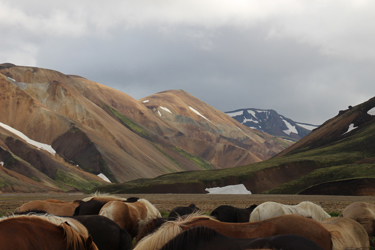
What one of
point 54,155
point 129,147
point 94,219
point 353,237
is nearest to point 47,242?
point 94,219

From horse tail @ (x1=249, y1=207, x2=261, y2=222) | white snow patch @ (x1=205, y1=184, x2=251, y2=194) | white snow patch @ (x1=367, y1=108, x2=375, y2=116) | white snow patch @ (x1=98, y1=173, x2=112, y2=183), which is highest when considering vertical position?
white snow patch @ (x1=367, y1=108, x2=375, y2=116)

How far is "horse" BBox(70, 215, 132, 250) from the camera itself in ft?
37.1

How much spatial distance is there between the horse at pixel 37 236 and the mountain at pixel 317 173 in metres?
65.7

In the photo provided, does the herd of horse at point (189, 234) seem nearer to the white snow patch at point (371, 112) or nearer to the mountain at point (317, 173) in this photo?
the mountain at point (317, 173)

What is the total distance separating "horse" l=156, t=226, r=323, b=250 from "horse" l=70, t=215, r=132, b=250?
5.53 meters

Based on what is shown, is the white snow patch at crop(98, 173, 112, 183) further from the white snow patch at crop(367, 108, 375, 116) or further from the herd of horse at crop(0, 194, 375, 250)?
the herd of horse at crop(0, 194, 375, 250)

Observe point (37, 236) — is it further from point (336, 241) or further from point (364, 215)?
point (364, 215)

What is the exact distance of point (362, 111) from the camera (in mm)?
126750

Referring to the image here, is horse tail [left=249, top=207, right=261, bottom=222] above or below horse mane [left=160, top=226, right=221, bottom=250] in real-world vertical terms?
below

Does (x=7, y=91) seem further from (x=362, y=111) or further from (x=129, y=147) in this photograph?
(x=362, y=111)

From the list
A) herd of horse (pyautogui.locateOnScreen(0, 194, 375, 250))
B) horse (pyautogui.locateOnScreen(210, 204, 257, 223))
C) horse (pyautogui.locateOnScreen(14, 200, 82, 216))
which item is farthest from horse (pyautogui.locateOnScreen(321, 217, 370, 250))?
horse (pyautogui.locateOnScreen(14, 200, 82, 216))

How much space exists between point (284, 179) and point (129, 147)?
271 ft

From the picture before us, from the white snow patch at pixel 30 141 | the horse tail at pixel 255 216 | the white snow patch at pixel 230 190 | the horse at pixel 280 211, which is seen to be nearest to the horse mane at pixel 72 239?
the horse at pixel 280 211

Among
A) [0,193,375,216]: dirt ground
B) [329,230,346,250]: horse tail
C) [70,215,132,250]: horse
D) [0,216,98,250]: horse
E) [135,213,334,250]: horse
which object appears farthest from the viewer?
[0,193,375,216]: dirt ground
